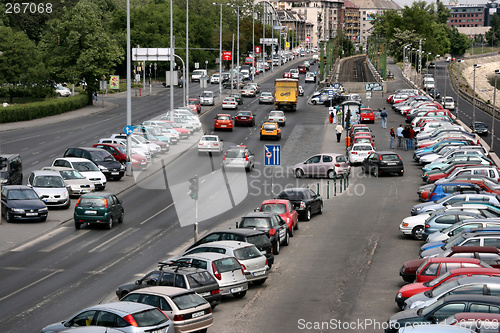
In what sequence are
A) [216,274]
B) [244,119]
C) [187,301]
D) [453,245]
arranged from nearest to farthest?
[187,301] → [216,274] → [453,245] → [244,119]

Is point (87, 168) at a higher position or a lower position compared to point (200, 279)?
higher

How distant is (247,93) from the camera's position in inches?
3797

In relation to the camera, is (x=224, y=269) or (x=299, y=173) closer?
(x=224, y=269)

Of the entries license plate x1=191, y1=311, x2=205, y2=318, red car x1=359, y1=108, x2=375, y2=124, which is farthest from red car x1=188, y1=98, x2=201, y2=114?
license plate x1=191, y1=311, x2=205, y2=318

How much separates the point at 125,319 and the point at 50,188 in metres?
22.1

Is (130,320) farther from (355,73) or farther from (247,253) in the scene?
(355,73)

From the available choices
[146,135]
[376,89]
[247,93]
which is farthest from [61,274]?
[376,89]

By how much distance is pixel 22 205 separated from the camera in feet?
111

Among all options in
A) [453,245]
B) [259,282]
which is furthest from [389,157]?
[259,282]

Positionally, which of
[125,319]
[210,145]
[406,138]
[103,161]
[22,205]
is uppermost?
[406,138]

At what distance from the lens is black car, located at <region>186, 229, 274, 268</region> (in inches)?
991

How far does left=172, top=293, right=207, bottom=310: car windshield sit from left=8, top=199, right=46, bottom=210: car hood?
56.8 ft

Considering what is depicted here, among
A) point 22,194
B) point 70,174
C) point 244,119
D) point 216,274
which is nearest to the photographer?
point 216,274

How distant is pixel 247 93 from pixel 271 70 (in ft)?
157
